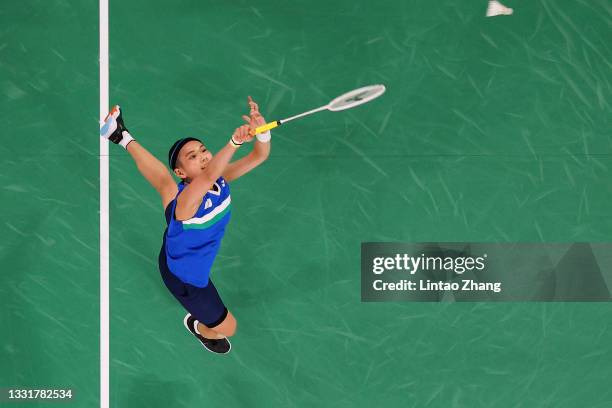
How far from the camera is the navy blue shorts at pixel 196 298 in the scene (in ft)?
18.4

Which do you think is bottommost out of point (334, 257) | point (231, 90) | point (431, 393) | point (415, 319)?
point (431, 393)

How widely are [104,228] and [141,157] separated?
0.83 metres

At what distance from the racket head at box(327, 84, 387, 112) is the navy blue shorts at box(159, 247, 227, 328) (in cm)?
165

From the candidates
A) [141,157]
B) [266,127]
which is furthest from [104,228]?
[266,127]

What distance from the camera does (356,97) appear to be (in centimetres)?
567

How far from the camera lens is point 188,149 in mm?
5402

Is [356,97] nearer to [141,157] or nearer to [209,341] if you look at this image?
[141,157]

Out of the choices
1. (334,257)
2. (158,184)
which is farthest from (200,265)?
(334,257)

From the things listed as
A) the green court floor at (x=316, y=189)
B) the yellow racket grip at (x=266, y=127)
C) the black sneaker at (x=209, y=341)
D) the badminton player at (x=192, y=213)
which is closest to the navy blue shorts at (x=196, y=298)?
the badminton player at (x=192, y=213)

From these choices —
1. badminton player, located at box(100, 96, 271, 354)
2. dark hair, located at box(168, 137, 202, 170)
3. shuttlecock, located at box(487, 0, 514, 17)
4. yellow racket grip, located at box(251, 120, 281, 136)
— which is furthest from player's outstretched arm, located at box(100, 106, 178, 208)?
shuttlecock, located at box(487, 0, 514, 17)

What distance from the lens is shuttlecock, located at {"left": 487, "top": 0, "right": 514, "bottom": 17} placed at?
5.95m

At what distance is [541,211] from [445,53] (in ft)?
4.74

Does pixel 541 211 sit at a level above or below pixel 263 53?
below

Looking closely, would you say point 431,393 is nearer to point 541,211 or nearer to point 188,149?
point 541,211
